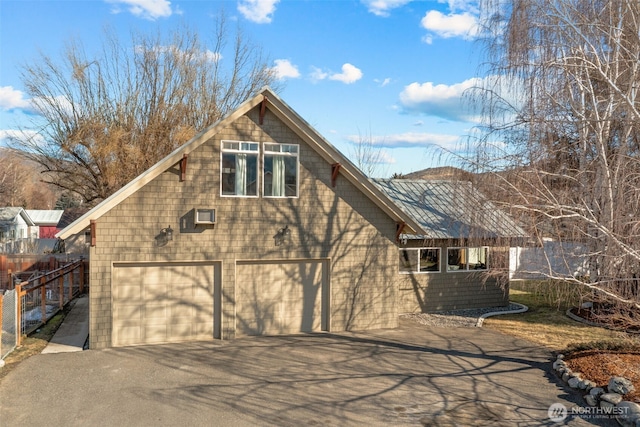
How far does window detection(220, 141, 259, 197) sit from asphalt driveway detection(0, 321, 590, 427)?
152 inches

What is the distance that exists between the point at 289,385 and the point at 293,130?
6523mm

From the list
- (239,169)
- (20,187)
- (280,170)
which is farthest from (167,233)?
(20,187)

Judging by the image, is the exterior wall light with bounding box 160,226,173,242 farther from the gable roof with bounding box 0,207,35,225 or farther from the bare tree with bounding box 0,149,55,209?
the gable roof with bounding box 0,207,35,225

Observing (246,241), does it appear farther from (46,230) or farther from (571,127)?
(46,230)

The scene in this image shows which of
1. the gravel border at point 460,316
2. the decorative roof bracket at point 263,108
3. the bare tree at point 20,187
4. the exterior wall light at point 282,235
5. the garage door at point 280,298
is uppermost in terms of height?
the bare tree at point 20,187

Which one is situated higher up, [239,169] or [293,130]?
[293,130]

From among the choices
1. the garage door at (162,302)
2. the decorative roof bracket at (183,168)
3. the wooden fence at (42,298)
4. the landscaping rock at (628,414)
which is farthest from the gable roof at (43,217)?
the landscaping rock at (628,414)

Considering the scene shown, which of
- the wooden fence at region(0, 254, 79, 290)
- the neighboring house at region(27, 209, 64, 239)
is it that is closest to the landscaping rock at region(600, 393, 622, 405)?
the wooden fence at region(0, 254, 79, 290)

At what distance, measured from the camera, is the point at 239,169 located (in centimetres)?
1195

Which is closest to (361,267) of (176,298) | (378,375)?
(378,375)

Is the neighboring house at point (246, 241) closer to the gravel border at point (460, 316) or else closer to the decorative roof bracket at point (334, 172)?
the decorative roof bracket at point (334, 172)

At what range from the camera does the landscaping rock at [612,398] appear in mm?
7563

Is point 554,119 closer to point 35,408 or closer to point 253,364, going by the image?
point 253,364

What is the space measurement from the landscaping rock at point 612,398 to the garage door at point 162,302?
852 cm
